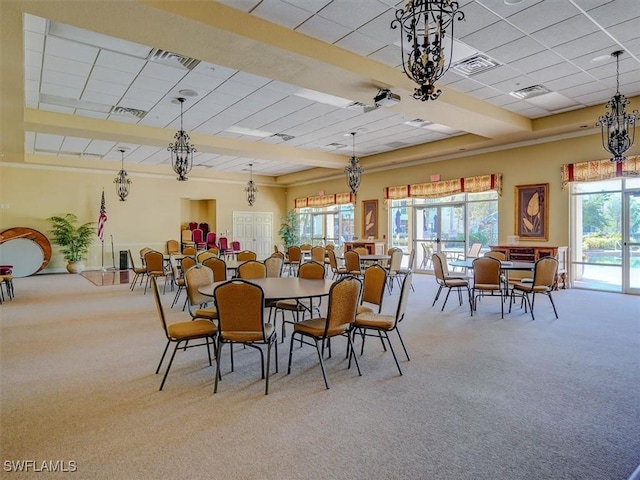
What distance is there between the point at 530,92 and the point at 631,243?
12.3ft

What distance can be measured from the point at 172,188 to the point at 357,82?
414 inches

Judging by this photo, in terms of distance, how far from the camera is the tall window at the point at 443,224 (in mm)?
10000

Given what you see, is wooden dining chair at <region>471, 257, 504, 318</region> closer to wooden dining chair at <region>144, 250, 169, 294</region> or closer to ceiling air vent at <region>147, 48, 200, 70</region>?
ceiling air vent at <region>147, 48, 200, 70</region>

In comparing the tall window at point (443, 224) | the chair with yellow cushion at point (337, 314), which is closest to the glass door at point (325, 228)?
the tall window at point (443, 224)

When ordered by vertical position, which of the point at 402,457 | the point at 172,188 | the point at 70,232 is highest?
the point at 172,188

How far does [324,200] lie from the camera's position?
14602mm

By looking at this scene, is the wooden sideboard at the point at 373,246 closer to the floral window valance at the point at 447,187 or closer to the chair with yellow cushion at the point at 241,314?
the floral window valance at the point at 447,187

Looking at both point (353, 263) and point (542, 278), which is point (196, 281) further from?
point (542, 278)

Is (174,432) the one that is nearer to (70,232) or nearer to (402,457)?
(402,457)

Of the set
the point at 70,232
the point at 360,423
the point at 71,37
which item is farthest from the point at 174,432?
the point at 70,232

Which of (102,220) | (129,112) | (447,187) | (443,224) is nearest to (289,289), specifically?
(129,112)

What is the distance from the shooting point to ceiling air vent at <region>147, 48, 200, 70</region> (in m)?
4.96

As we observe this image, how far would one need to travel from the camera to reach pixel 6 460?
2262mm

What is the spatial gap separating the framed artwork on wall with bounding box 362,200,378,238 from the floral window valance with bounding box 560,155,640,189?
554 centimetres
